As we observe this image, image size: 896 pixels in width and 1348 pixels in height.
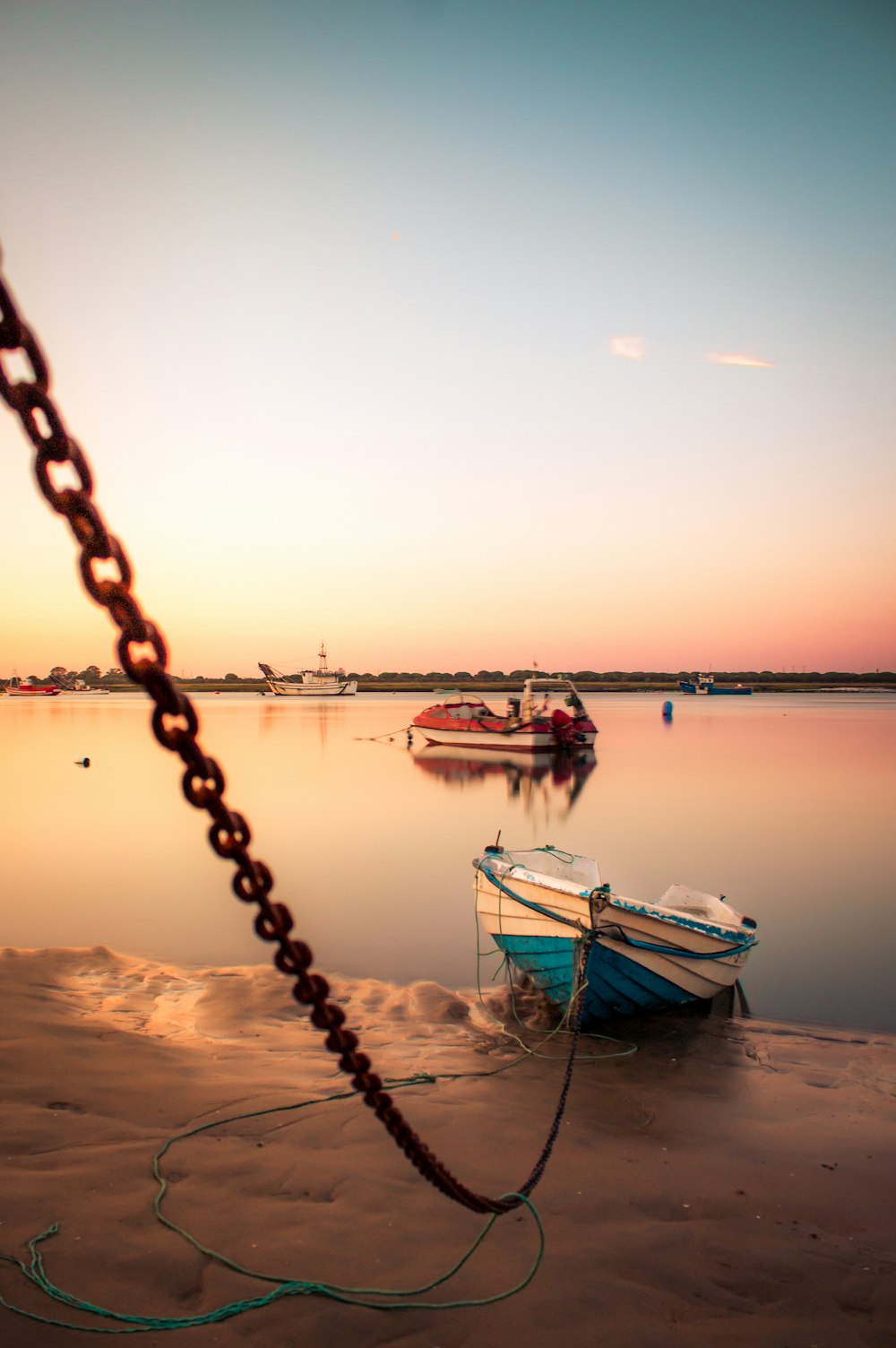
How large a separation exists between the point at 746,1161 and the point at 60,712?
95.6 m

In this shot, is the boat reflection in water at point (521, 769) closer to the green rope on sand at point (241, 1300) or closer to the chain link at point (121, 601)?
the green rope on sand at point (241, 1300)

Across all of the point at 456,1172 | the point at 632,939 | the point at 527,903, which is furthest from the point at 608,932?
the point at 456,1172

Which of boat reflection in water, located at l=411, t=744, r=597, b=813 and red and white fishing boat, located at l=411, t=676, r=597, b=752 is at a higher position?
red and white fishing boat, located at l=411, t=676, r=597, b=752

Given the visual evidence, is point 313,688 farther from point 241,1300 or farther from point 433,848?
point 241,1300

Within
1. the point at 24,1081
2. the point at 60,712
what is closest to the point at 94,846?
the point at 24,1081

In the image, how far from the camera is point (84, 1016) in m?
7.94

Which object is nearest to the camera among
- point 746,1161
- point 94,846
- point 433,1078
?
point 746,1161

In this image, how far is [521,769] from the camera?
39.4 m

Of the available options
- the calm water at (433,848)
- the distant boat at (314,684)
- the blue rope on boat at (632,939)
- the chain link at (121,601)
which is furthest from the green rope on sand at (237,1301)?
the distant boat at (314,684)

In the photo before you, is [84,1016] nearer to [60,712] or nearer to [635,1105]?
[635,1105]

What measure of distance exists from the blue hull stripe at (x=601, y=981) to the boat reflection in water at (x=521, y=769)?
17782 mm

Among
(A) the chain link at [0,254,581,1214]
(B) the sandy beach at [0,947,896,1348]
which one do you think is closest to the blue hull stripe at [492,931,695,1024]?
(B) the sandy beach at [0,947,896,1348]

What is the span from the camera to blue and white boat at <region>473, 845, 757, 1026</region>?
790 cm

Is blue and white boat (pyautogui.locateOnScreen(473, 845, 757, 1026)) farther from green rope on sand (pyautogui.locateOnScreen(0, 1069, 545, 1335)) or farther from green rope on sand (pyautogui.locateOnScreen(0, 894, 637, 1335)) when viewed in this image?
green rope on sand (pyautogui.locateOnScreen(0, 1069, 545, 1335))
